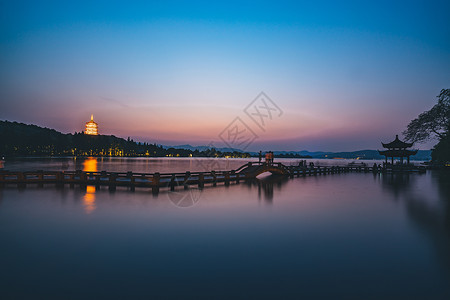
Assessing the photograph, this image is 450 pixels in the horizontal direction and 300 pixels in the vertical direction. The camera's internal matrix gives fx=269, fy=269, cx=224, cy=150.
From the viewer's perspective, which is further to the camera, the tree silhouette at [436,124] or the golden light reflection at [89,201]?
the tree silhouette at [436,124]

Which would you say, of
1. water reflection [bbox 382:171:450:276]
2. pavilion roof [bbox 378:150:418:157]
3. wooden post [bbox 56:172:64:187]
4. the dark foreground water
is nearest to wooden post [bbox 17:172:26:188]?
wooden post [bbox 56:172:64:187]

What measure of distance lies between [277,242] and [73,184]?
2040cm

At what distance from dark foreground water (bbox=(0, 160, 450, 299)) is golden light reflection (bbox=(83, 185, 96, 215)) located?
28 centimetres

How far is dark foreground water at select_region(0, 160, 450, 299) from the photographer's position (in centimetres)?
586

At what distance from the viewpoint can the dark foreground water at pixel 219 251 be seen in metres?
5.86

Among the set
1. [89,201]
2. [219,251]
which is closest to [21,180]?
[89,201]

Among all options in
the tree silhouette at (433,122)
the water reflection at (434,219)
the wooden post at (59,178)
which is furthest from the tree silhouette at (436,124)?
the wooden post at (59,178)

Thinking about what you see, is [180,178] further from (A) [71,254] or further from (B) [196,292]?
(B) [196,292]

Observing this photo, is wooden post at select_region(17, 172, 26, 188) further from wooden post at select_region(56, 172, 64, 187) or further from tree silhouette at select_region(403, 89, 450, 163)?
tree silhouette at select_region(403, 89, 450, 163)

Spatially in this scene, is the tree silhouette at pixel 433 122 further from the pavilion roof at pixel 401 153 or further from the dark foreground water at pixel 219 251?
the dark foreground water at pixel 219 251

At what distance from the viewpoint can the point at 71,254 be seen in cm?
788

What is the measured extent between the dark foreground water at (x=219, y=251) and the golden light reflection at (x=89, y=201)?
284 mm

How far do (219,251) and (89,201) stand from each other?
11406 mm

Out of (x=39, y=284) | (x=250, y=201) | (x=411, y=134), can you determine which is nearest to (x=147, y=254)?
(x=39, y=284)
